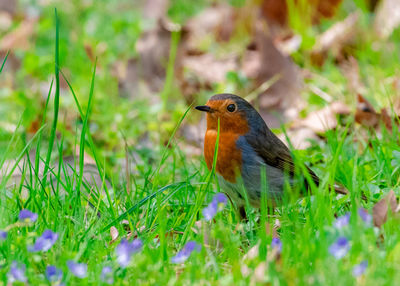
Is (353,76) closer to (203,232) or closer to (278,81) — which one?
(278,81)

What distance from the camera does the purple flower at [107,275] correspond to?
259cm

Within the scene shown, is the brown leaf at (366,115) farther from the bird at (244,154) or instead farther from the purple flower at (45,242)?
the purple flower at (45,242)

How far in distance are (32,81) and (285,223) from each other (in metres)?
5.19

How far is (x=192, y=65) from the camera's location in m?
7.68

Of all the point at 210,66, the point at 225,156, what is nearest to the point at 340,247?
the point at 225,156

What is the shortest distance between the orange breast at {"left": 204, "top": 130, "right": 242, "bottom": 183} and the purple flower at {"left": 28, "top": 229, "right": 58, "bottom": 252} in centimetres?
135

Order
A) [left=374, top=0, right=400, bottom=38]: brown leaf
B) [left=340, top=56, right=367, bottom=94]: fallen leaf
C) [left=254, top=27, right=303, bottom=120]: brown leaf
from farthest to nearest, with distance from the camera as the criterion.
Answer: [left=374, top=0, right=400, bottom=38]: brown leaf < [left=254, top=27, right=303, bottom=120]: brown leaf < [left=340, top=56, right=367, bottom=94]: fallen leaf

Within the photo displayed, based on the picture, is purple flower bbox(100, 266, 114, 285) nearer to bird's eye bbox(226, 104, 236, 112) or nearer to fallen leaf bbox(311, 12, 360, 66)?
bird's eye bbox(226, 104, 236, 112)

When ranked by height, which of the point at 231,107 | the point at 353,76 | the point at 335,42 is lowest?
the point at 353,76

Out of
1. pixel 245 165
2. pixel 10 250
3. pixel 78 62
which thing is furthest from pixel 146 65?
pixel 10 250

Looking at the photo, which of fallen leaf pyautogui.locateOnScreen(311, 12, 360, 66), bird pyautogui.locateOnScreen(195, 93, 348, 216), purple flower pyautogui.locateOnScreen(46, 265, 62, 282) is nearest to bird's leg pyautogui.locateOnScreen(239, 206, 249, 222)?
bird pyautogui.locateOnScreen(195, 93, 348, 216)

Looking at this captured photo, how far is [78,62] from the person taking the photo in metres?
7.68

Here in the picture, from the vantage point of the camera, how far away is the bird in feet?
12.8

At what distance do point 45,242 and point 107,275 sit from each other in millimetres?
350
